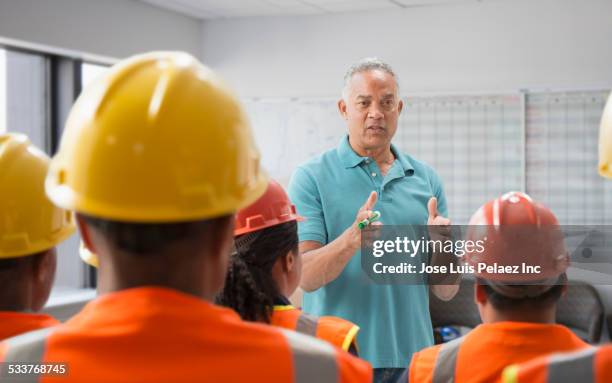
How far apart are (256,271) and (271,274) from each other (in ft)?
0.12

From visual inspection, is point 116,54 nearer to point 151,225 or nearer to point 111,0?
point 111,0

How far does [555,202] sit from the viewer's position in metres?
5.42

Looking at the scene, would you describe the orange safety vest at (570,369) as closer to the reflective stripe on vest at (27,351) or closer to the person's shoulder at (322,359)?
the person's shoulder at (322,359)

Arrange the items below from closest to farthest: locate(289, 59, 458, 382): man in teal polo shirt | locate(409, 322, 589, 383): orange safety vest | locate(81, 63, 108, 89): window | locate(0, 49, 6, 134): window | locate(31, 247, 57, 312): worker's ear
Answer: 1. locate(409, 322, 589, 383): orange safety vest
2. locate(31, 247, 57, 312): worker's ear
3. locate(289, 59, 458, 382): man in teal polo shirt
4. locate(0, 49, 6, 134): window
5. locate(81, 63, 108, 89): window

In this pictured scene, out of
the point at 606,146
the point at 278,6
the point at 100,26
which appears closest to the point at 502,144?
the point at 278,6

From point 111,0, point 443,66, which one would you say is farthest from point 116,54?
point 443,66

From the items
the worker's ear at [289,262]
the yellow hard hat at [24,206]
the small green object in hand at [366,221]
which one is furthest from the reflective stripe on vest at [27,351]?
the small green object in hand at [366,221]

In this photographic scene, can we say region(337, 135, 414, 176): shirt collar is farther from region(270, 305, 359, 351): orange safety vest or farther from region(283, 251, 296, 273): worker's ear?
region(270, 305, 359, 351): orange safety vest

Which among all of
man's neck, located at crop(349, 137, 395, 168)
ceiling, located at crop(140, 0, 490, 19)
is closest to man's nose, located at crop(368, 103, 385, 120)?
man's neck, located at crop(349, 137, 395, 168)

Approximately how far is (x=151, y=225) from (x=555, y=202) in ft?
16.3

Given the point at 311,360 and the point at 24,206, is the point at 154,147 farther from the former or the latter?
the point at 24,206

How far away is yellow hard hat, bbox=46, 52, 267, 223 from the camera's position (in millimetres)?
858

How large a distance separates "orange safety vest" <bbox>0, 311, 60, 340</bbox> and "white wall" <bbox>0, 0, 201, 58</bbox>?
3.56 metres

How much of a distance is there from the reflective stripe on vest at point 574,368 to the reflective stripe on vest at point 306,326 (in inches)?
21.7
